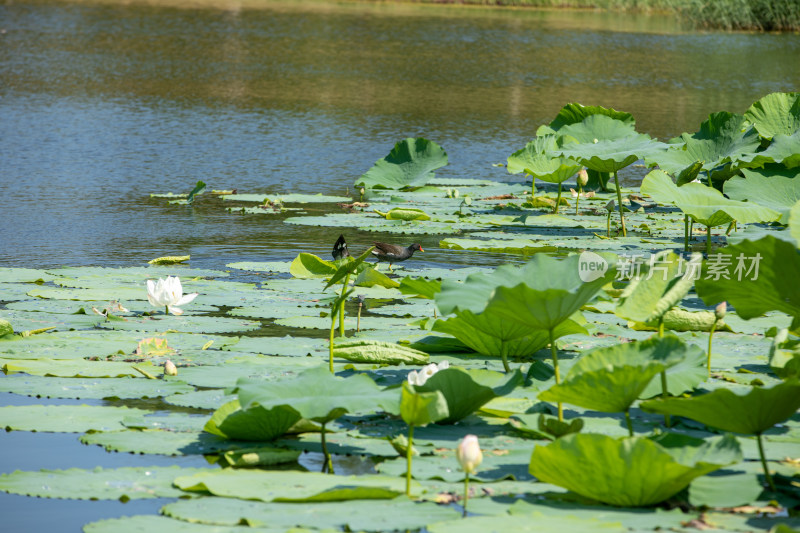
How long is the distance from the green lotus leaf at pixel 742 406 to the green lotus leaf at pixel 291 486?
57cm

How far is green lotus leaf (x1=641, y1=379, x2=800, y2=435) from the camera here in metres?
1.83

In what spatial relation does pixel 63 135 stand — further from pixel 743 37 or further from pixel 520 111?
pixel 743 37

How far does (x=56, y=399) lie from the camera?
8.41ft

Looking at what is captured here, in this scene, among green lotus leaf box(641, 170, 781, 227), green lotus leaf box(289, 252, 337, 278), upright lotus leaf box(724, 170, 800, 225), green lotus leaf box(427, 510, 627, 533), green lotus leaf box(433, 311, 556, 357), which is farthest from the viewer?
upright lotus leaf box(724, 170, 800, 225)

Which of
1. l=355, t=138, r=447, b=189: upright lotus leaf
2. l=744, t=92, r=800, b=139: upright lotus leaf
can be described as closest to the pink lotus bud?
l=744, t=92, r=800, b=139: upright lotus leaf

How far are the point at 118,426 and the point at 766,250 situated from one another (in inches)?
61.9

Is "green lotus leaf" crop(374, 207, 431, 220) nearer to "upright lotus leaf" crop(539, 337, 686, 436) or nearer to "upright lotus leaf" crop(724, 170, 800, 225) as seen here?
"upright lotus leaf" crop(724, 170, 800, 225)

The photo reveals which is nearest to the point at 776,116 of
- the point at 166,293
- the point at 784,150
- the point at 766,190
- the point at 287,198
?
the point at 784,150

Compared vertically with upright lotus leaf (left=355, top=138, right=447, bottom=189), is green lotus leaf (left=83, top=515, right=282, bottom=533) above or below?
below

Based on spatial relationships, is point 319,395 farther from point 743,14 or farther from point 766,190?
point 743,14

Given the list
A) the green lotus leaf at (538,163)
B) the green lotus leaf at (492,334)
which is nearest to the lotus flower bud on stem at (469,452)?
the green lotus leaf at (492,334)

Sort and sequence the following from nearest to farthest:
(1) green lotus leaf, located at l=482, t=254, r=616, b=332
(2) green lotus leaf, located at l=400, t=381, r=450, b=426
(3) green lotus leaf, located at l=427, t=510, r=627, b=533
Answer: (3) green lotus leaf, located at l=427, t=510, r=627, b=533 → (2) green lotus leaf, located at l=400, t=381, r=450, b=426 → (1) green lotus leaf, located at l=482, t=254, r=616, b=332

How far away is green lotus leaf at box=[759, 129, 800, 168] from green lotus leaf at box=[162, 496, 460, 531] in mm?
3236

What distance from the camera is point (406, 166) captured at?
6.39 meters
